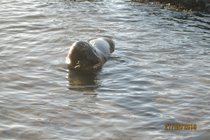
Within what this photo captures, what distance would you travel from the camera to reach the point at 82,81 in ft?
28.5

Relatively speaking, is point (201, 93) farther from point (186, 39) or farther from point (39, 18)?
point (39, 18)

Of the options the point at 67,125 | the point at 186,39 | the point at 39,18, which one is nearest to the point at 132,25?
the point at 186,39

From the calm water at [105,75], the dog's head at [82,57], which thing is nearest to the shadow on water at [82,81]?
the calm water at [105,75]

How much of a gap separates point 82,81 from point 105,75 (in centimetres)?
54

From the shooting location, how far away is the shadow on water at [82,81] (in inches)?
327

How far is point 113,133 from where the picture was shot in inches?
254

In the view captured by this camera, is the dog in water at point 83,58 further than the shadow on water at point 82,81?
Yes

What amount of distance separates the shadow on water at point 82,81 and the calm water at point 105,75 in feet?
0.06

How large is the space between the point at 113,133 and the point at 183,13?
830 centimetres

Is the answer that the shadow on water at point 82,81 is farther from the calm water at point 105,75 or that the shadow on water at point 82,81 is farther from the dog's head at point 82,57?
the dog's head at point 82,57
